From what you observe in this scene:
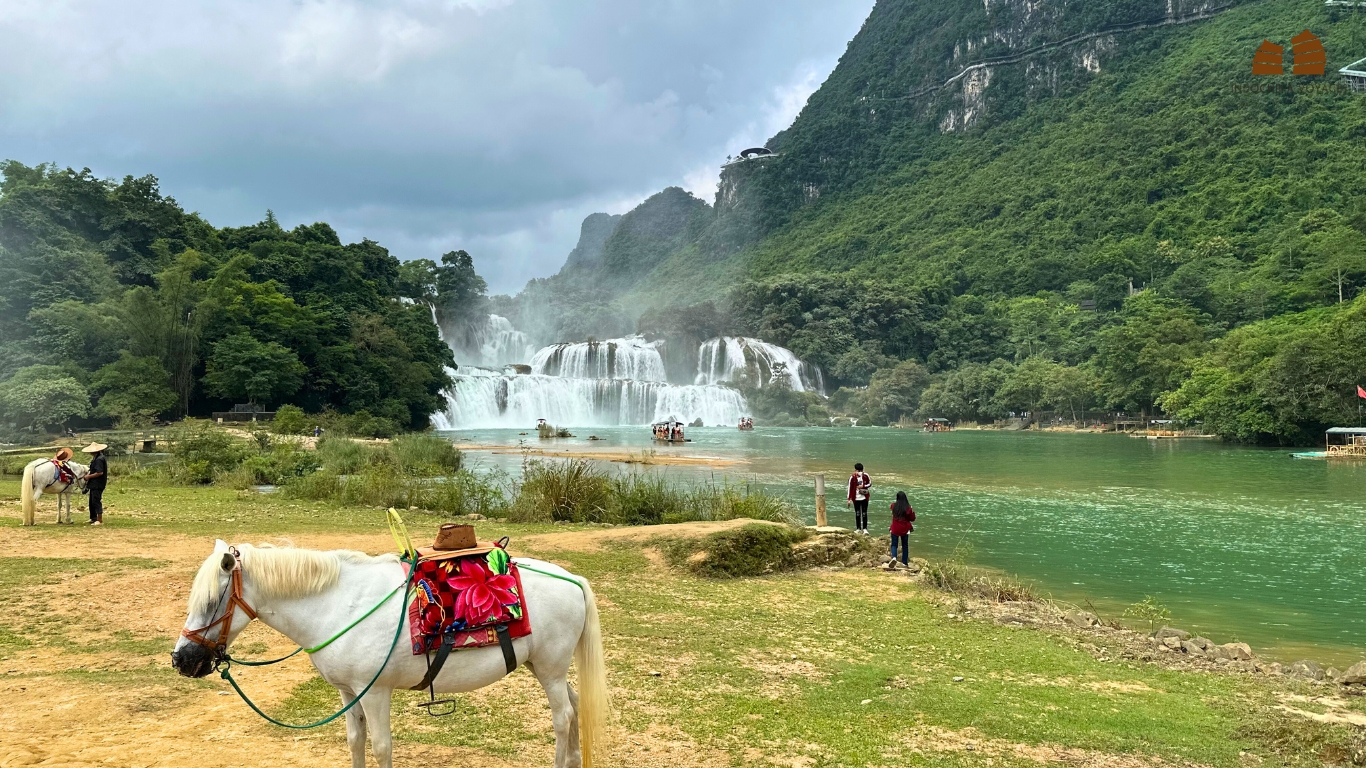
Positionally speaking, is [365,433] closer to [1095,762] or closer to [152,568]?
[152,568]

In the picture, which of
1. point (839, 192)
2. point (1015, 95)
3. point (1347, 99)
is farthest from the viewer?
point (839, 192)

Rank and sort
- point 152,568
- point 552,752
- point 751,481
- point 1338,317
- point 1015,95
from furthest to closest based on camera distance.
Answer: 1. point 1015,95
2. point 1338,317
3. point 751,481
4. point 152,568
5. point 552,752

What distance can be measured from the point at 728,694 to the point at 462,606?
3.13 m

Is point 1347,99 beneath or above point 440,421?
above

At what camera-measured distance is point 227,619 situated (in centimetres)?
370

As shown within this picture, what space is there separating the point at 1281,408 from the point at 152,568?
52622 mm

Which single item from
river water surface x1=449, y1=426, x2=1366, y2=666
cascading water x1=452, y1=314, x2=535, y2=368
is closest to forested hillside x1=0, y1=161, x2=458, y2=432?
river water surface x1=449, y1=426, x2=1366, y2=666

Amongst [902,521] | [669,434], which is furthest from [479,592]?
[669,434]

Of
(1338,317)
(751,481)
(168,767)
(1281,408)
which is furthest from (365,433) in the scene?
(1338,317)

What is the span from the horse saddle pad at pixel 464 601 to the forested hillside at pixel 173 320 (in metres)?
36.8

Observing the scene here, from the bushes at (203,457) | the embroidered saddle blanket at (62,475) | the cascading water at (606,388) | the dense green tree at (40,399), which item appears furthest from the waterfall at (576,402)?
the embroidered saddle blanket at (62,475)

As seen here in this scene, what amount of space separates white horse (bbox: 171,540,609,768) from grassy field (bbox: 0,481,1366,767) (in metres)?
0.98

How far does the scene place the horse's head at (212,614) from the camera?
141 inches

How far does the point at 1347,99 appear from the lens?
9019cm
